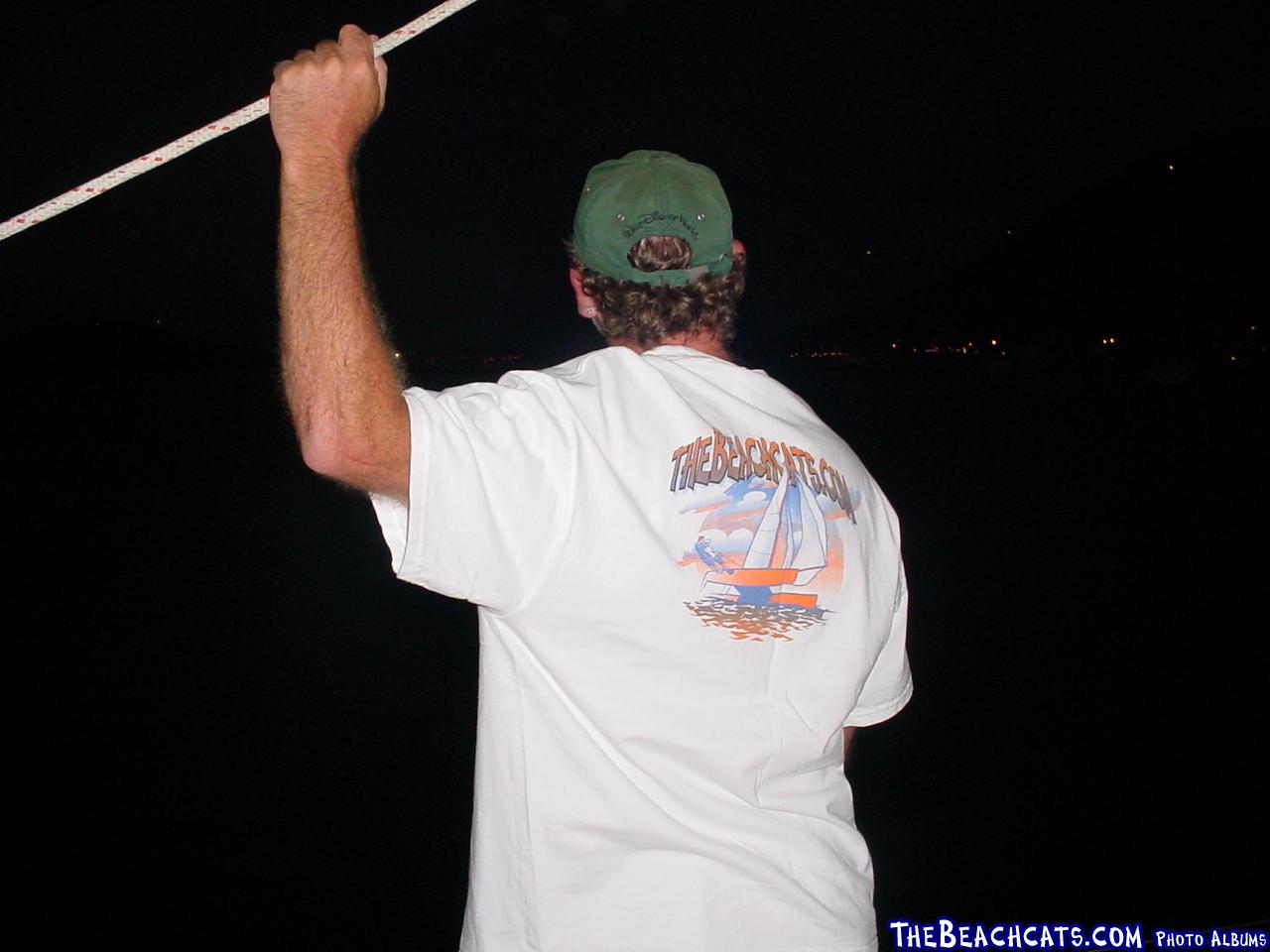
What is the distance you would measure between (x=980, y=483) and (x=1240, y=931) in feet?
44.0

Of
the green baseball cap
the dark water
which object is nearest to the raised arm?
the green baseball cap

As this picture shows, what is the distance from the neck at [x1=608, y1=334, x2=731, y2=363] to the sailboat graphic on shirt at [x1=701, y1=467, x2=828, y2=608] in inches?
11.2

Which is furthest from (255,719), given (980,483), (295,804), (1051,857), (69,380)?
(69,380)

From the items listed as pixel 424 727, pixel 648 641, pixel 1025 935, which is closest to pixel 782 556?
pixel 648 641

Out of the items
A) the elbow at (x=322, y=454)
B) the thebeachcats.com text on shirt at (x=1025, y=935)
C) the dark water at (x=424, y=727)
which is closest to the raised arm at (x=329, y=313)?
the elbow at (x=322, y=454)

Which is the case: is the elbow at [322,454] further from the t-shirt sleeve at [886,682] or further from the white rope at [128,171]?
the t-shirt sleeve at [886,682]

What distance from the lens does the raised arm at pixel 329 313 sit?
1044 millimetres

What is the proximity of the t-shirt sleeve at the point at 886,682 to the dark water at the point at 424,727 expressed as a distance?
464mm

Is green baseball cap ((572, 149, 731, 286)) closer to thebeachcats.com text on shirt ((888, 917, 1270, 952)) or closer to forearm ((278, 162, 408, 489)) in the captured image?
forearm ((278, 162, 408, 489))

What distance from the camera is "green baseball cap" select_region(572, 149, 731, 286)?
148 cm

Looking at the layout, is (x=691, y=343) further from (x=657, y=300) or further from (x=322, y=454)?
(x=322, y=454)

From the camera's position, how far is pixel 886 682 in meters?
1.76

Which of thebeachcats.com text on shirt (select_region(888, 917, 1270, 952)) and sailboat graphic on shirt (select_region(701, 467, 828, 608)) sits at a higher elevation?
sailboat graphic on shirt (select_region(701, 467, 828, 608))

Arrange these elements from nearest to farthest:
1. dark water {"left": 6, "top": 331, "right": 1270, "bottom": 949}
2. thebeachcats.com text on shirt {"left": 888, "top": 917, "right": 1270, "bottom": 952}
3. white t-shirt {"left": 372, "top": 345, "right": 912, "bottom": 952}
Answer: white t-shirt {"left": 372, "top": 345, "right": 912, "bottom": 952}, thebeachcats.com text on shirt {"left": 888, "top": 917, "right": 1270, "bottom": 952}, dark water {"left": 6, "top": 331, "right": 1270, "bottom": 949}
